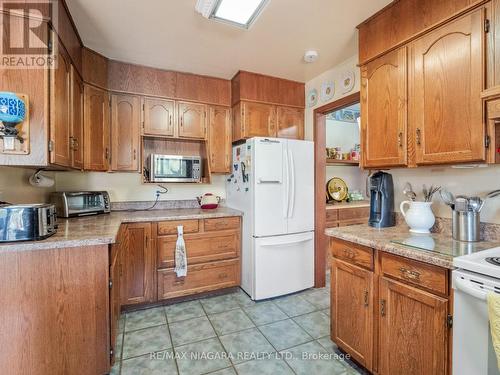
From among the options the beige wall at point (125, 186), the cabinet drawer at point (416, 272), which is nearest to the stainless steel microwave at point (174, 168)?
the beige wall at point (125, 186)

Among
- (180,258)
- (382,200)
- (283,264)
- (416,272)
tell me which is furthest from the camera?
(283,264)

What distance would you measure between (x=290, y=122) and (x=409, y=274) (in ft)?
7.13

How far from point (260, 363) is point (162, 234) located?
1437mm

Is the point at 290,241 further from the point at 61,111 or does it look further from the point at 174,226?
the point at 61,111

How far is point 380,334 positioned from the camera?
1516mm

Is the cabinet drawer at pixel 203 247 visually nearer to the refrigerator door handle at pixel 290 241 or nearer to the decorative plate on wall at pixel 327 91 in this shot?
the refrigerator door handle at pixel 290 241

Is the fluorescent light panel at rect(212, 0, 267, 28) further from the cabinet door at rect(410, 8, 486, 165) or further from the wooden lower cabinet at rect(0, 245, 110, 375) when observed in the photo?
the wooden lower cabinet at rect(0, 245, 110, 375)

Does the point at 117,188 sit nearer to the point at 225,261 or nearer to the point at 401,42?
the point at 225,261

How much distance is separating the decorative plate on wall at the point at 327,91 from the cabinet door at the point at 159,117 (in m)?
1.67

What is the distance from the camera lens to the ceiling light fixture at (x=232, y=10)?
5.53 feet

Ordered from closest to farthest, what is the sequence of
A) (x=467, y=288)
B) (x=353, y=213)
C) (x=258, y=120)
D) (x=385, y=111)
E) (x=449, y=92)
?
(x=467, y=288) → (x=449, y=92) → (x=385, y=111) → (x=258, y=120) → (x=353, y=213)

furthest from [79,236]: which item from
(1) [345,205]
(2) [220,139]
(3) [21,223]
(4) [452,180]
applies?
(1) [345,205]

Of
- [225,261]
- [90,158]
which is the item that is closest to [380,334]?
[225,261]

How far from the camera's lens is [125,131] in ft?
8.77
